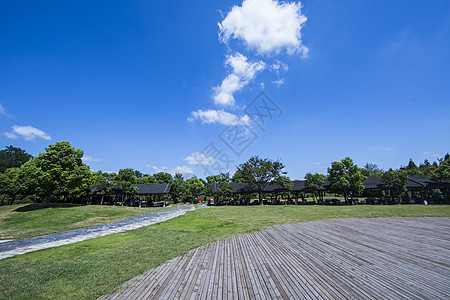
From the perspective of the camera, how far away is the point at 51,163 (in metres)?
24.0

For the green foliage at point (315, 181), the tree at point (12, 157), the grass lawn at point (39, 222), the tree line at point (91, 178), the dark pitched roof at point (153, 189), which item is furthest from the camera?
the tree at point (12, 157)

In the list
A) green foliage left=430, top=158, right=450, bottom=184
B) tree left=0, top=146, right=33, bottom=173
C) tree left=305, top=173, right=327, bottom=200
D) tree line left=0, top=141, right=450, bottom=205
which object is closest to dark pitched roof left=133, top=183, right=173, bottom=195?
tree line left=0, top=141, right=450, bottom=205

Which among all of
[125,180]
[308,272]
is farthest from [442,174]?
[125,180]

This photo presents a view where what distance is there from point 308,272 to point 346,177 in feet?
98.5

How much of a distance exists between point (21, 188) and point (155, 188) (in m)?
18.8

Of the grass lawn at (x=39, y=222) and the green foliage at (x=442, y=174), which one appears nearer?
the grass lawn at (x=39, y=222)

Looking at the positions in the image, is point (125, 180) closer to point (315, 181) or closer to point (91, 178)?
point (91, 178)

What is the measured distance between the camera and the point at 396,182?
90.3 ft

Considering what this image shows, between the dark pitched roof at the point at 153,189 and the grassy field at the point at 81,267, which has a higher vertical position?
the dark pitched roof at the point at 153,189

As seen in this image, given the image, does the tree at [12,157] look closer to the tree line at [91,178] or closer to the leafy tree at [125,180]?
the tree line at [91,178]

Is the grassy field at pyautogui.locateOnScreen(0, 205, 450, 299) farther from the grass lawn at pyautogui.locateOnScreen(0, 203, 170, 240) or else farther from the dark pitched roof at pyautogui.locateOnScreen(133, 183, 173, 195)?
the dark pitched roof at pyautogui.locateOnScreen(133, 183, 173, 195)

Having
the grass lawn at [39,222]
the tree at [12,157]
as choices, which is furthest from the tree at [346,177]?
the tree at [12,157]

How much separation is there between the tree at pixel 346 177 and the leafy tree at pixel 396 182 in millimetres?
3465

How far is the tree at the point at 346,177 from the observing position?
2795 centimetres
